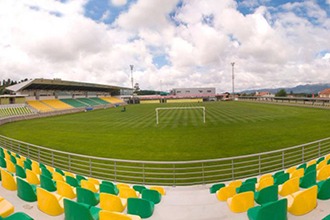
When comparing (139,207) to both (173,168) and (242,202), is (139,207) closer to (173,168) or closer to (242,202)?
(242,202)

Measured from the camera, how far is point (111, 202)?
4.21 meters

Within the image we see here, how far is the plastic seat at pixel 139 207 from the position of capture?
4.05m

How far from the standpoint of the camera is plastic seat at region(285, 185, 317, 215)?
12.0 ft

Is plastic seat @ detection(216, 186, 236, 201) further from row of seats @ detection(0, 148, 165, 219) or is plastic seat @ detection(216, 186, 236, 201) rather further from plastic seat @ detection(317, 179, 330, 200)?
plastic seat @ detection(317, 179, 330, 200)

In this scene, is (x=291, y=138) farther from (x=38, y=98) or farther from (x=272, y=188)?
(x=38, y=98)

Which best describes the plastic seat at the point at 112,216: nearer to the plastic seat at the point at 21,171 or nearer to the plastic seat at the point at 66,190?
the plastic seat at the point at 66,190

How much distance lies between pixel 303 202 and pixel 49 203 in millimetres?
4570

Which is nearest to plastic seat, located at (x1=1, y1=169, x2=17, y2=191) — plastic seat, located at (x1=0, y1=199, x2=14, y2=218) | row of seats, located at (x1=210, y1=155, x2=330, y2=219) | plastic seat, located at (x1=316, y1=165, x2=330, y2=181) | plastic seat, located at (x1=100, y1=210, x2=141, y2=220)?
plastic seat, located at (x1=0, y1=199, x2=14, y2=218)

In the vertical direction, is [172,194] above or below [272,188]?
below

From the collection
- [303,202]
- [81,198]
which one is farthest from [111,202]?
[303,202]

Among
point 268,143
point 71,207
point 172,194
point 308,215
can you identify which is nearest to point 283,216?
point 308,215

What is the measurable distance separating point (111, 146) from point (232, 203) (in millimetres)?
12674

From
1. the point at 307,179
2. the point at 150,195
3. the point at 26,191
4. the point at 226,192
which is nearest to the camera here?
the point at 26,191

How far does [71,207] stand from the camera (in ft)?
10.9
